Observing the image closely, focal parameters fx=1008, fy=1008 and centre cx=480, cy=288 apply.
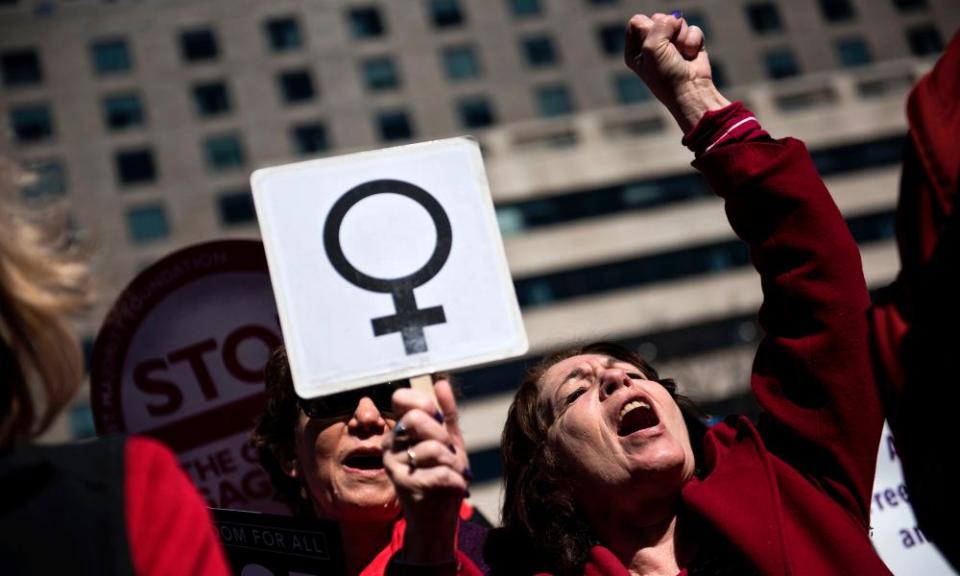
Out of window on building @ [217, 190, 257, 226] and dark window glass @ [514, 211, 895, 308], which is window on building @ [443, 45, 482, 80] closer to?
dark window glass @ [514, 211, 895, 308]

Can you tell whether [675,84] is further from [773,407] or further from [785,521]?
[785,521]

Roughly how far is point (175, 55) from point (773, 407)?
41877mm

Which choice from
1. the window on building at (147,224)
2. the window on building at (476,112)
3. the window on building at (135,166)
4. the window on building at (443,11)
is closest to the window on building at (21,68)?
the window on building at (135,166)

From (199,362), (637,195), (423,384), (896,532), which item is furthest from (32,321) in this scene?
(637,195)

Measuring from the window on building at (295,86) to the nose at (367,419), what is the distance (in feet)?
129

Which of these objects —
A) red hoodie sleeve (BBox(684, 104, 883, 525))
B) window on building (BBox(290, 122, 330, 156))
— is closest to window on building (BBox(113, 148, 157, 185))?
window on building (BBox(290, 122, 330, 156))

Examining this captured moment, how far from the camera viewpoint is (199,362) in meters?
3.84

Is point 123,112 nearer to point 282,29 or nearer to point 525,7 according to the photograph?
point 282,29

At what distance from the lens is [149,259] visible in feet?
127

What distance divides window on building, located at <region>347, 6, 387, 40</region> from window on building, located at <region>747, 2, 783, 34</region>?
52.0 feet

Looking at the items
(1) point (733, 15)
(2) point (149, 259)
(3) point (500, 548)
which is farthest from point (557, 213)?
(3) point (500, 548)

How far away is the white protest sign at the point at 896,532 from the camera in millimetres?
3380

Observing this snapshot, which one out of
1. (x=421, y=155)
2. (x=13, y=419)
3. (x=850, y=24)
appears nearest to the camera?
(x=13, y=419)

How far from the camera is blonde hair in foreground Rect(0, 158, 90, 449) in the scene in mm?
1551
